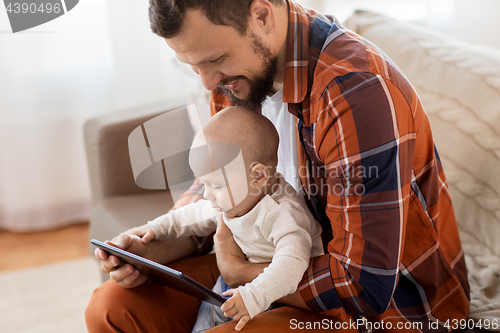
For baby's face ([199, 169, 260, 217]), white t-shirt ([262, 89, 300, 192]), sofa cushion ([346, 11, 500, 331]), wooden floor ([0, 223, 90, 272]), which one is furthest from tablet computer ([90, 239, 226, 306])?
wooden floor ([0, 223, 90, 272])

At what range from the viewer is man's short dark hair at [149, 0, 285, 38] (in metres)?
0.76

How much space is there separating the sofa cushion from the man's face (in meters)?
0.50

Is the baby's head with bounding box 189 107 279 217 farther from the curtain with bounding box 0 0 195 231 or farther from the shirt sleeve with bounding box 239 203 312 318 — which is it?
the curtain with bounding box 0 0 195 231

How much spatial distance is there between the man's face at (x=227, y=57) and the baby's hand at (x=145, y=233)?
351 mm

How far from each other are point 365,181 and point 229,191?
9.5 inches

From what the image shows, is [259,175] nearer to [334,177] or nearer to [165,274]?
[334,177]

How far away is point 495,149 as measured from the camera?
1006 mm

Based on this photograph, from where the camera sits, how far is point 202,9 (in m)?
0.76

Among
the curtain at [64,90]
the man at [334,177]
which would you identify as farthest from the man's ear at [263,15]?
the curtain at [64,90]

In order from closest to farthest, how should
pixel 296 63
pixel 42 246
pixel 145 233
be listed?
1. pixel 296 63
2. pixel 145 233
3. pixel 42 246

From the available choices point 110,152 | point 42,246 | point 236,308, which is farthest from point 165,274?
point 42,246

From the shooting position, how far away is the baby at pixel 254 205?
75 centimetres

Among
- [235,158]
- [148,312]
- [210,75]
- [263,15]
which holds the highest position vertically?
[263,15]

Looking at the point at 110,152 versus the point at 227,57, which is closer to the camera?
the point at 227,57
